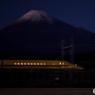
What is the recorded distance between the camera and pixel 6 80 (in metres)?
18.5

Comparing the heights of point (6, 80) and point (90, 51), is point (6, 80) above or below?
below

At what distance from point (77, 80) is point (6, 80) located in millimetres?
4317

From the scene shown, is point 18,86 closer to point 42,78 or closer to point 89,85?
point 42,78

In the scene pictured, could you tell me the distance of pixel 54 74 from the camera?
1855 centimetres

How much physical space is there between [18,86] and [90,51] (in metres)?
87.1

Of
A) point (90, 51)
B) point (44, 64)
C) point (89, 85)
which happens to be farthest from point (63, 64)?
point (90, 51)
